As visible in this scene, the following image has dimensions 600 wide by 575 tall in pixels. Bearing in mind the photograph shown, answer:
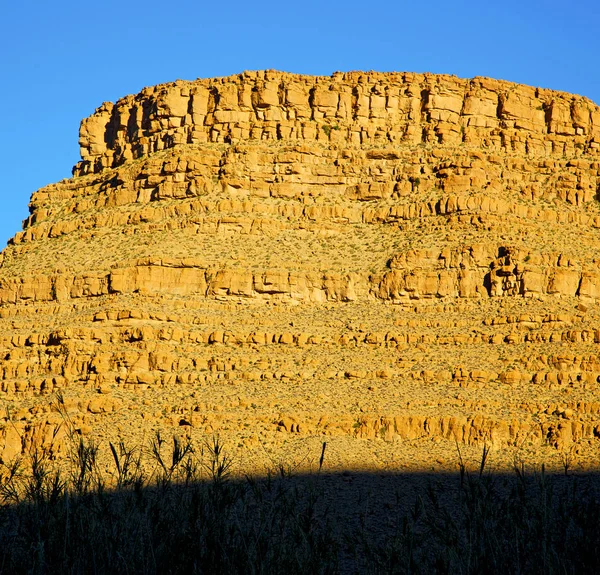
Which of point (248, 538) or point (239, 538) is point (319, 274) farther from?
point (248, 538)

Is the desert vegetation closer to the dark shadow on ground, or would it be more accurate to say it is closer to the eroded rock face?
the dark shadow on ground

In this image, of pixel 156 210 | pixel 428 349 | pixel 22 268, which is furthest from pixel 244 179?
pixel 428 349

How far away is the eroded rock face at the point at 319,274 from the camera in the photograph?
46125 mm

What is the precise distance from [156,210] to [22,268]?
28.2 feet

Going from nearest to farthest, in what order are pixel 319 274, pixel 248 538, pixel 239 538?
1. pixel 248 538
2. pixel 239 538
3. pixel 319 274

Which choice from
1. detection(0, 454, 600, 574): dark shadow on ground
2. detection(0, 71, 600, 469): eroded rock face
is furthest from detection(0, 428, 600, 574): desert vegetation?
detection(0, 71, 600, 469): eroded rock face

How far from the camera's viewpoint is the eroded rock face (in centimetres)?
4612

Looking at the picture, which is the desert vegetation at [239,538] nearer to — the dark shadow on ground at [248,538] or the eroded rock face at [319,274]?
the dark shadow on ground at [248,538]

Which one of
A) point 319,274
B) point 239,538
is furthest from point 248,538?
point 319,274

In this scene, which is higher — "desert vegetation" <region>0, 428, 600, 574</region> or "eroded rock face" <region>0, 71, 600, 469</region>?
"eroded rock face" <region>0, 71, 600, 469</region>

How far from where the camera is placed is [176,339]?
5228 centimetres

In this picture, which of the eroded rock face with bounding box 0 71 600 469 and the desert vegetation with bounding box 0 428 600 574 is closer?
the desert vegetation with bounding box 0 428 600 574

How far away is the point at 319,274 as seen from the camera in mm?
58094

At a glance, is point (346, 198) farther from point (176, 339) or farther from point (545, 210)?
point (176, 339)
